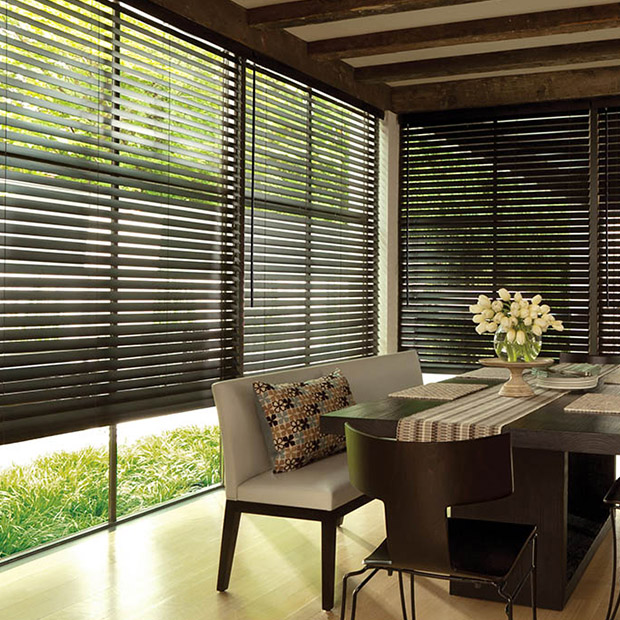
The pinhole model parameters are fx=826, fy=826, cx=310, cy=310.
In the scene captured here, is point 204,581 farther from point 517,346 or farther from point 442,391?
point 517,346

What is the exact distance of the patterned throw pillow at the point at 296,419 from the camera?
132 inches

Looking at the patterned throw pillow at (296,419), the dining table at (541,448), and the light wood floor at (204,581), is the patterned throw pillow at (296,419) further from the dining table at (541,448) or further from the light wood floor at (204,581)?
the light wood floor at (204,581)

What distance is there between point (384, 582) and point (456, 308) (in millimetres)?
3114

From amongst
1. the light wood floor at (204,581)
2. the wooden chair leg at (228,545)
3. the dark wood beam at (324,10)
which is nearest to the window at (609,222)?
the dark wood beam at (324,10)

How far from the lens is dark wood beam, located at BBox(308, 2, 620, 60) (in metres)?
4.41

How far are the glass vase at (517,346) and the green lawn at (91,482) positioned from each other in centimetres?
269

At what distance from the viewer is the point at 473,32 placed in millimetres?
4590

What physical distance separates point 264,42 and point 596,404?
2815 millimetres

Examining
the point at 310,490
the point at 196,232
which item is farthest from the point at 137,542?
the point at 196,232

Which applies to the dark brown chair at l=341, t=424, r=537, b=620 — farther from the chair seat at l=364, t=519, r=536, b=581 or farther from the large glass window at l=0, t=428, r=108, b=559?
the large glass window at l=0, t=428, r=108, b=559

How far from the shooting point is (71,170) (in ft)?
11.4

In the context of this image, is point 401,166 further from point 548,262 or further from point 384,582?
point 384,582

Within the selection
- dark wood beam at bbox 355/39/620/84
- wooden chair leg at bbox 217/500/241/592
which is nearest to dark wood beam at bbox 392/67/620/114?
dark wood beam at bbox 355/39/620/84

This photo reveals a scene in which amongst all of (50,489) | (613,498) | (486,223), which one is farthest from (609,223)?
(50,489)
